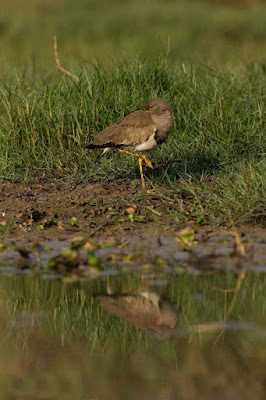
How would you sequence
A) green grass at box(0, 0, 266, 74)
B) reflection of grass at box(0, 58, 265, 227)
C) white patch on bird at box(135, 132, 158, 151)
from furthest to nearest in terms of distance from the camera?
green grass at box(0, 0, 266, 74), reflection of grass at box(0, 58, 265, 227), white patch on bird at box(135, 132, 158, 151)

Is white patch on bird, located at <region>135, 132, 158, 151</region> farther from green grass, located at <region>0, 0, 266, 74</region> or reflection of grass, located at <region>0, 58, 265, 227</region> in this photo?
green grass, located at <region>0, 0, 266, 74</region>

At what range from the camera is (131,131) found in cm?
738

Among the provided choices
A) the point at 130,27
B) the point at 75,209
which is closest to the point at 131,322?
the point at 75,209

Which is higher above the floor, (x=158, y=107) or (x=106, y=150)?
(x=158, y=107)

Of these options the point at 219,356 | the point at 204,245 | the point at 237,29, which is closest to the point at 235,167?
the point at 204,245

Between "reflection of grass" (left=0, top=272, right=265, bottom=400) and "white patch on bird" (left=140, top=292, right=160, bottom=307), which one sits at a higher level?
"reflection of grass" (left=0, top=272, right=265, bottom=400)

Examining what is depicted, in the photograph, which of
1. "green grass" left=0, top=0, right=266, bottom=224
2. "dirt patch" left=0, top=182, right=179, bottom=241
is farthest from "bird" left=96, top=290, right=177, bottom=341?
"green grass" left=0, top=0, right=266, bottom=224

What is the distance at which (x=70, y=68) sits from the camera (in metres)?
9.27

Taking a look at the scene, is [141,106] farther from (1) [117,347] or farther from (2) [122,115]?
(1) [117,347]

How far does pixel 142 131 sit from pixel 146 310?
3258mm

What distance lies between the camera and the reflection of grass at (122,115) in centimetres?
795

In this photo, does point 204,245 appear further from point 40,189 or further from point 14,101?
point 14,101

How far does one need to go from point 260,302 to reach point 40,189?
154 inches

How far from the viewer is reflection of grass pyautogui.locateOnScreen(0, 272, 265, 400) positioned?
3195mm
